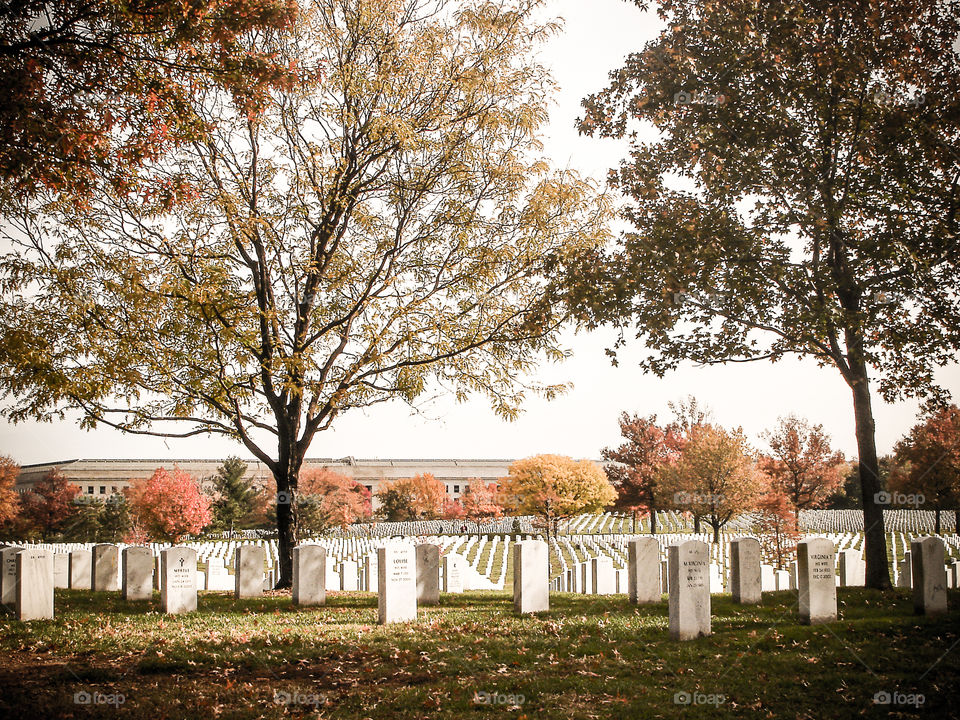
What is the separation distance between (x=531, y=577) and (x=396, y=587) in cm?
224

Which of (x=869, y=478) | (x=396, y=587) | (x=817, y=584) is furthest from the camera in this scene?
(x=869, y=478)

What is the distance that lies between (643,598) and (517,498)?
28135 mm

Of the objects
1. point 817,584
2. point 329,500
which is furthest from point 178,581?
point 329,500

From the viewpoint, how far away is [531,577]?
11039 mm

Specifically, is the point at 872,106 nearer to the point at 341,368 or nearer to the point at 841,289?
the point at 841,289

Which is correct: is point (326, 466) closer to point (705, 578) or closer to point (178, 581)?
point (178, 581)

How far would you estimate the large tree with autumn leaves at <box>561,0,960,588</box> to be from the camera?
39.1ft

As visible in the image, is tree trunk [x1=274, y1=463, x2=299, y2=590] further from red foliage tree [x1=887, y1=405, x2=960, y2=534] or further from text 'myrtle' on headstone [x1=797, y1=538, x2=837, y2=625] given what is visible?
red foliage tree [x1=887, y1=405, x2=960, y2=534]

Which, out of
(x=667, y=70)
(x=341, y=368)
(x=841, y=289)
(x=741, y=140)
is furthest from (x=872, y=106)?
(x=341, y=368)

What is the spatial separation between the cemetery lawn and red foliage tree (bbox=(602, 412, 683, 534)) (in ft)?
85.5

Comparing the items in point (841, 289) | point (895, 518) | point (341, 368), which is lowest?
point (895, 518)

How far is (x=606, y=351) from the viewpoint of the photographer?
1412cm

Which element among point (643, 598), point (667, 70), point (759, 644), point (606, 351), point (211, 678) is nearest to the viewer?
point (211, 678)

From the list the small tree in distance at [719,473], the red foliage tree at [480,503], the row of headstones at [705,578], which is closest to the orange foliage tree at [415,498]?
the red foliage tree at [480,503]
